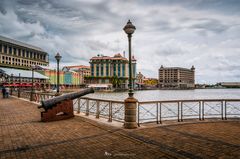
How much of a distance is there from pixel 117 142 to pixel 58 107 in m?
4.95

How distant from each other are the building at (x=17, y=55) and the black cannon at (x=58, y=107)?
97.8m

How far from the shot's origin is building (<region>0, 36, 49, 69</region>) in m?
101

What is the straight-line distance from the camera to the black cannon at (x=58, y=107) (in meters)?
8.88

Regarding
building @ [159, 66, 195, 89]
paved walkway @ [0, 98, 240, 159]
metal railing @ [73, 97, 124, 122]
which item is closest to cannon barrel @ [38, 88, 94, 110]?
metal railing @ [73, 97, 124, 122]

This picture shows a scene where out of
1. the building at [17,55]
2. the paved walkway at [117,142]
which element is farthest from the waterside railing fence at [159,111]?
the building at [17,55]

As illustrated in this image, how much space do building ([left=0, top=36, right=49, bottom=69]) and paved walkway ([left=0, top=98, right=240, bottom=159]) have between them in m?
101

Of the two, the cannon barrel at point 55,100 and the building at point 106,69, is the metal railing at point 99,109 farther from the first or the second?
the building at point 106,69

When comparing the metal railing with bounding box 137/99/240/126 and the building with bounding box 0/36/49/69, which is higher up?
the building with bounding box 0/36/49/69

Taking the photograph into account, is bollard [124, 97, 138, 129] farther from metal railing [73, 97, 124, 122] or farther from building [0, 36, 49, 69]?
building [0, 36, 49, 69]

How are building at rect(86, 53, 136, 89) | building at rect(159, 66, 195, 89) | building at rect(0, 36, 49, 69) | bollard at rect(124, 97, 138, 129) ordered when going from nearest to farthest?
bollard at rect(124, 97, 138, 129) < building at rect(0, 36, 49, 69) < building at rect(86, 53, 136, 89) < building at rect(159, 66, 195, 89)

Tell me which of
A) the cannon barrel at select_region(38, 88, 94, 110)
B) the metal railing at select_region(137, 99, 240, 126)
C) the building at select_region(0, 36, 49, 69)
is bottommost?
the metal railing at select_region(137, 99, 240, 126)

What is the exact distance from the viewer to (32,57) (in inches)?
4897

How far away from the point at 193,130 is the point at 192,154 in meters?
2.65

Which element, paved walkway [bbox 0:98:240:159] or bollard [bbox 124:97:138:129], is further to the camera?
bollard [bbox 124:97:138:129]
